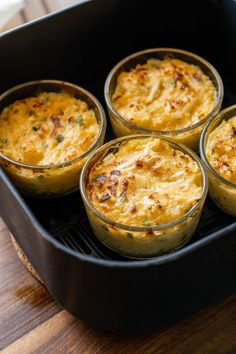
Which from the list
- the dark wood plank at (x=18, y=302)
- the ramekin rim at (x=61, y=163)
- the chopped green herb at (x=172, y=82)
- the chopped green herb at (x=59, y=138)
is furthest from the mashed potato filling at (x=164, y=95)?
the dark wood plank at (x=18, y=302)

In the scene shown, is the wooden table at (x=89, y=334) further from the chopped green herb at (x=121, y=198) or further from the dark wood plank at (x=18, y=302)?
the chopped green herb at (x=121, y=198)

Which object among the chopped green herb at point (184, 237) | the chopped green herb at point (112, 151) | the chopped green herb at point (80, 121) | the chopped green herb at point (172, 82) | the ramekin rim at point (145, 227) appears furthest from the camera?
the chopped green herb at point (172, 82)

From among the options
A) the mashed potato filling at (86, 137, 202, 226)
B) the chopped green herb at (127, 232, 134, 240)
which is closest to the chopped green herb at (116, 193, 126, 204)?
the mashed potato filling at (86, 137, 202, 226)

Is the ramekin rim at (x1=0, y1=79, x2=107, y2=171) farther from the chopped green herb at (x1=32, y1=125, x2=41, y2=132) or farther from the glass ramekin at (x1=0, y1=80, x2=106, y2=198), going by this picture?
the chopped green herb at (x1=32, y1=125, x2=41, y2=132)

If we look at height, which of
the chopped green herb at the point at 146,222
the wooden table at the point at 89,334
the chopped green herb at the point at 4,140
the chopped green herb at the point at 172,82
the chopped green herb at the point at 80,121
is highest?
the chopped green herb at the point at 4,140

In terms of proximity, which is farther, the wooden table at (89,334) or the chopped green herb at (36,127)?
the chopped green herb at (36,127)
